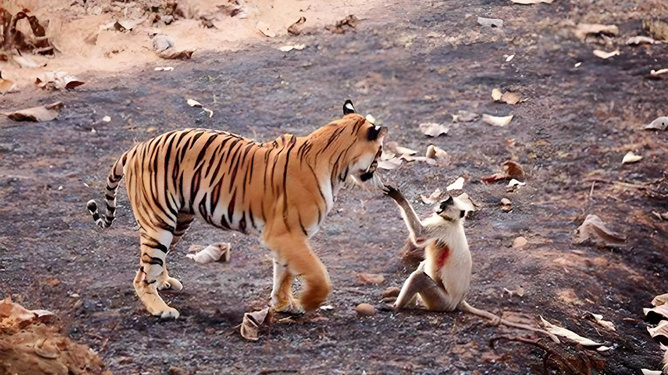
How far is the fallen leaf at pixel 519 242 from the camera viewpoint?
207 inches

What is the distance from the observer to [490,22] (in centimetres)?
936

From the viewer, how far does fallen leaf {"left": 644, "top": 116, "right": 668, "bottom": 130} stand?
22.8 ft

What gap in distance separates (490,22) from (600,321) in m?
5.79

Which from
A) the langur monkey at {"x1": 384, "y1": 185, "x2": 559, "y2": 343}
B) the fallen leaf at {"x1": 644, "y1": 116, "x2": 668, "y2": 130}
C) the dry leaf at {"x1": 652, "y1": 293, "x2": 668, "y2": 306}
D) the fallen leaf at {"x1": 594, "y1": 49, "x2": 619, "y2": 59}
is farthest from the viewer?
the fallen leaf at {"x1": 594, "y1": 49, "x2": 619, "y2": 59}

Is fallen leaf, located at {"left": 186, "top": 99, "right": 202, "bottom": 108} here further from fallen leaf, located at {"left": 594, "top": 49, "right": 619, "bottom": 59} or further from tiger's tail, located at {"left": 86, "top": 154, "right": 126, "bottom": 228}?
fallen leaf, located at {"left": 594, "top": 49, "right": 619, "bottom": 59}

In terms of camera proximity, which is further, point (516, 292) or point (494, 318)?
point (516, 292)

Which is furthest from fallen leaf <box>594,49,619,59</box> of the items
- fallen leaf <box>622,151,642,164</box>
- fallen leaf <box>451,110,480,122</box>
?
fallen leaf <box>622,151,642,164</box>

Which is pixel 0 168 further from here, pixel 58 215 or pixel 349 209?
pixel 349 209

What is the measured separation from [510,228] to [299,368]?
97.2 inches

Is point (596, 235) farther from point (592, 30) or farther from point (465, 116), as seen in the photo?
point (592, 30)

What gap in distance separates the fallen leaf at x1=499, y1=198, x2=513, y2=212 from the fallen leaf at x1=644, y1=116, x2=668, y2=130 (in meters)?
2.02

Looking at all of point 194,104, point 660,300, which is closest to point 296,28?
point 194,104

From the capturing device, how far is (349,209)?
5.96 metres

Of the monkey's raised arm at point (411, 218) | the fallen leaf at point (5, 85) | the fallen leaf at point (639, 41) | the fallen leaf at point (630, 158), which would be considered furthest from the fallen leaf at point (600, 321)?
the fallen leaf at point (5, 85)
